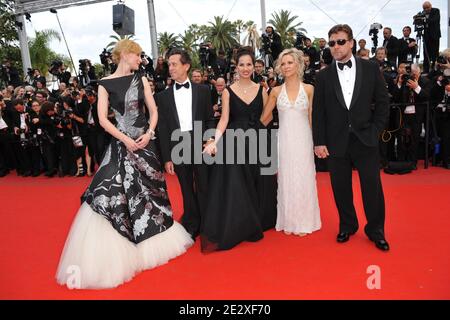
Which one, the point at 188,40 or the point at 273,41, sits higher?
the point at 188,40

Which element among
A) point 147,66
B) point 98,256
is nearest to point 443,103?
point 98,256

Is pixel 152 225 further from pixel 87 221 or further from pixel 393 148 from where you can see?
pixel 393 148

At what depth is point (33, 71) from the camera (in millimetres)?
12164

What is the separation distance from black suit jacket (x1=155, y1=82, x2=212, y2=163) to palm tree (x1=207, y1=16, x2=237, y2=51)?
34.7m

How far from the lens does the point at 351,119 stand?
3098mm

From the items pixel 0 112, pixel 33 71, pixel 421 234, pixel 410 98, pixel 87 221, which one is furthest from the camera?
pixel 33 71

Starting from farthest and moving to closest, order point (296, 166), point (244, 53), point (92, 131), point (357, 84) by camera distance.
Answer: point (92, 131), point (296, 166), point (244, 53), point (357, 84)

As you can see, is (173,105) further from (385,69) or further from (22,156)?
(22,156)

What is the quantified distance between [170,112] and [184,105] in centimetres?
14

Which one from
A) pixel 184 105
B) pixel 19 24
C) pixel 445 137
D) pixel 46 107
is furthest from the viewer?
pixel 19 24

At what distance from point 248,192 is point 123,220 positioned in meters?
1.14

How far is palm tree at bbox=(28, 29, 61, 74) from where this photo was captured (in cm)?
2206

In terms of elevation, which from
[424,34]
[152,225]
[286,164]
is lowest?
[152,225]
